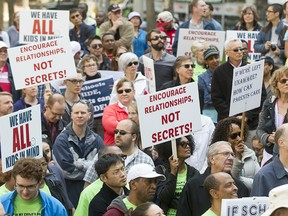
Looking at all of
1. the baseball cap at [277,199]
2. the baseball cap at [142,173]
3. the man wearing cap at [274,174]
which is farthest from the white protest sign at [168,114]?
the baseball cap at [277,199]

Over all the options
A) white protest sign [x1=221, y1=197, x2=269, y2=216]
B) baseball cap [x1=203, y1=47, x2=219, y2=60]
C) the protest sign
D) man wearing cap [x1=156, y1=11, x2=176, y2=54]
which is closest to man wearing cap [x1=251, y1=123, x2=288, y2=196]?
white protest sign [x1=221, y1=197, x2=269, y2=216]

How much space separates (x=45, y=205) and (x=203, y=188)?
1.50 m

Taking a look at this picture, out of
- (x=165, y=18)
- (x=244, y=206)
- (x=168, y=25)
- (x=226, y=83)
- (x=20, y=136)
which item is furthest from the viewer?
(x=168, y=25)

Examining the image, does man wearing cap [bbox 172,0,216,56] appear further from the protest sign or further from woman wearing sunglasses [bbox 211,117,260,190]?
woman wearing sunglasses [bbox 211,117,260,190]

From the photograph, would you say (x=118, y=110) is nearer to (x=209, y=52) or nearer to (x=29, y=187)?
(x=209, y=52)

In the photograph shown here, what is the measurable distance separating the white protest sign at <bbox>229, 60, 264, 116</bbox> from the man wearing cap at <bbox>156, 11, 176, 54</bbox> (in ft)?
23.1

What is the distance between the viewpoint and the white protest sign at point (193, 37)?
20.0m

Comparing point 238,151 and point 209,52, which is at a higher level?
point 209,52

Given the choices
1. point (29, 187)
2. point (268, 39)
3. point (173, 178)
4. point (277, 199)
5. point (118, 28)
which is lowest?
point (118, 28)

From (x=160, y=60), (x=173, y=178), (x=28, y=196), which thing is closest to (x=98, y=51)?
(x=160, y=60)

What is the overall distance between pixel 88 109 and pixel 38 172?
335 cm

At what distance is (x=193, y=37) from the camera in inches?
785

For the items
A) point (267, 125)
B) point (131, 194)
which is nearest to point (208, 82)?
point (267, 125)

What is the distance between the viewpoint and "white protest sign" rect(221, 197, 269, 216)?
9648mm
